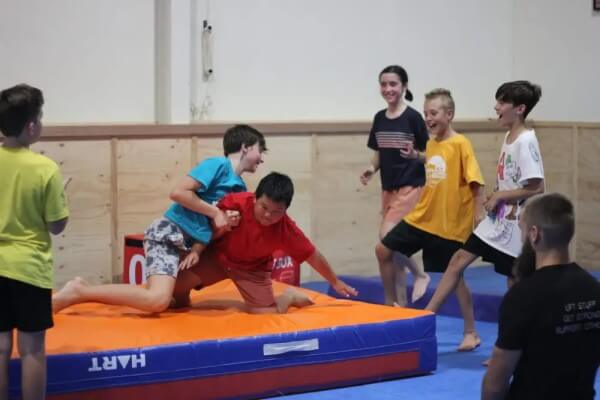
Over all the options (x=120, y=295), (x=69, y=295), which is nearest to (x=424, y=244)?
(x=120, y=295)

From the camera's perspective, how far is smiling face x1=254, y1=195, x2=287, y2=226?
5.29 metres

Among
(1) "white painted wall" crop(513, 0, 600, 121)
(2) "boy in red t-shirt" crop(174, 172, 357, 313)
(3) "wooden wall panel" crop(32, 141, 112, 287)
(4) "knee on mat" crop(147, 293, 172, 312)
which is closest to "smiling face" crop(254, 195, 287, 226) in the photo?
(2) "boy in red t-shirt" crop(174, 172, 357, 313)

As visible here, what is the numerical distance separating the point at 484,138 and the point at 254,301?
4589mm

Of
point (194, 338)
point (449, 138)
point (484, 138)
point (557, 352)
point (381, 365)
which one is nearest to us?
point (557, 352)

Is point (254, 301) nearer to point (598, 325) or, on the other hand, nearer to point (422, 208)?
point (422, 208)

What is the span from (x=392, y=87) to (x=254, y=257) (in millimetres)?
1917

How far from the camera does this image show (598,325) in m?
3.15

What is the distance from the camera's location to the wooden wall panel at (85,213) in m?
7.52

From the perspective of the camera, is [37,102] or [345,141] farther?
[345,141]

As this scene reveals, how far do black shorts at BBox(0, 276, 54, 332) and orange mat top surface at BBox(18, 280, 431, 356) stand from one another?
17.9 inches

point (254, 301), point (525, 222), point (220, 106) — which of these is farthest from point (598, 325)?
point (220, 106)

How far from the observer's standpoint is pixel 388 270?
656cm

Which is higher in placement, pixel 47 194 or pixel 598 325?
pixel 47 194

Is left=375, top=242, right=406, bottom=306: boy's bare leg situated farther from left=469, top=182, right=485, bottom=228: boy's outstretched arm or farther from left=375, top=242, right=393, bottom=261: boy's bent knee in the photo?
left=469, top=182, right=485, bottom=228: boy's outstretched arm
